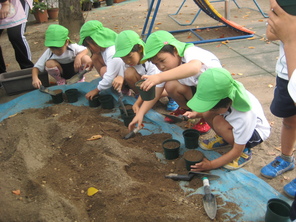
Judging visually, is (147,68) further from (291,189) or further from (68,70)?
(291,189)

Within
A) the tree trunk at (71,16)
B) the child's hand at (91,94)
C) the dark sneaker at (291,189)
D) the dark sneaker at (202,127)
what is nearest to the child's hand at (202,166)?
the dark sneaker at (291,189)

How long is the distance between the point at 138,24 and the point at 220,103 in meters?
5.89

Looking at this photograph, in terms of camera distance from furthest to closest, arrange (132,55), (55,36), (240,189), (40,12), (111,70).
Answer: (40,12) < (55,36) < (111,70) < (132,55) < (240,189)

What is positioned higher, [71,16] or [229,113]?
[229,113]

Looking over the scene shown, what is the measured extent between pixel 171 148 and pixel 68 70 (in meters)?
2.38

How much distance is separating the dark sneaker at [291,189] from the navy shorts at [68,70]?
319 cm

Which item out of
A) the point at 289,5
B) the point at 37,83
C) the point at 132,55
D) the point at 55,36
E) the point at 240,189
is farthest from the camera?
the point at 37,83

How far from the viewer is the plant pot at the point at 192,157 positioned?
2264 millimetres

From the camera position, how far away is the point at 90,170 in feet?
7.93

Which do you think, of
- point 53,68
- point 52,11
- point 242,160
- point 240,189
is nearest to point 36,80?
point 53,68

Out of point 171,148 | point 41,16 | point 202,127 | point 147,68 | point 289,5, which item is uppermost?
point 289,5

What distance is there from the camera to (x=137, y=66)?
327 centimetres

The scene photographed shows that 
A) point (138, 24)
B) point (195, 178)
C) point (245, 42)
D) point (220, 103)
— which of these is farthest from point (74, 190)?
point (138, 24)

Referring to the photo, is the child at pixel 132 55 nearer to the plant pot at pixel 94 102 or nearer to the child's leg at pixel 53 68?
the plant pot at pixel 94 102
